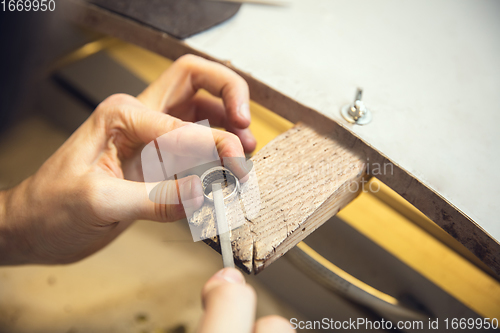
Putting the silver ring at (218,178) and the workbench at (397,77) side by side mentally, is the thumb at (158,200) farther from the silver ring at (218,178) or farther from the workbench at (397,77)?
the workbench at (397,77)

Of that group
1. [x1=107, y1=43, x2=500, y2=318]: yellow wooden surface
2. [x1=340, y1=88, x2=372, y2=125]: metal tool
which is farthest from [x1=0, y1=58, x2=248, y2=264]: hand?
[x1=107, y1=43, x2=500, y2=318]: yellow wooden surface

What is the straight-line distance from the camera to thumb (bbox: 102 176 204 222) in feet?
1.68

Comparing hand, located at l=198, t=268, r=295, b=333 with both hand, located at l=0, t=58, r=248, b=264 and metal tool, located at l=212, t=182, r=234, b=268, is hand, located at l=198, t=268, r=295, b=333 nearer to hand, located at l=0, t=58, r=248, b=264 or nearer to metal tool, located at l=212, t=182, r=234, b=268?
metal tool, located at l=212, t=182, r=234, b=268

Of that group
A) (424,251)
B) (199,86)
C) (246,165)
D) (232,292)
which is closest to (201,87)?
(199,86)

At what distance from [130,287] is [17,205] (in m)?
0.35

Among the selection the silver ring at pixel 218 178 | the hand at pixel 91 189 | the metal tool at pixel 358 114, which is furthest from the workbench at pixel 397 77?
the silver ring at pixel 218 178

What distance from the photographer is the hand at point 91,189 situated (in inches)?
23.1

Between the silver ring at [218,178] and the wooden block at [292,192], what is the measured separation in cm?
3

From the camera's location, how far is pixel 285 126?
3.49ft

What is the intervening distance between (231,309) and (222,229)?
127 millimetres

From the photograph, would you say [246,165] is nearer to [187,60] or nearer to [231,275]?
[231,275]

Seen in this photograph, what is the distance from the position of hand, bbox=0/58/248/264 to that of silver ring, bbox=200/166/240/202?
1.1 inches

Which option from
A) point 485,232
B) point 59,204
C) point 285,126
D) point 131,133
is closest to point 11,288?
point 59,204

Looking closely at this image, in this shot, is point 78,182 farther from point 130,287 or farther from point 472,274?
point 472,274
